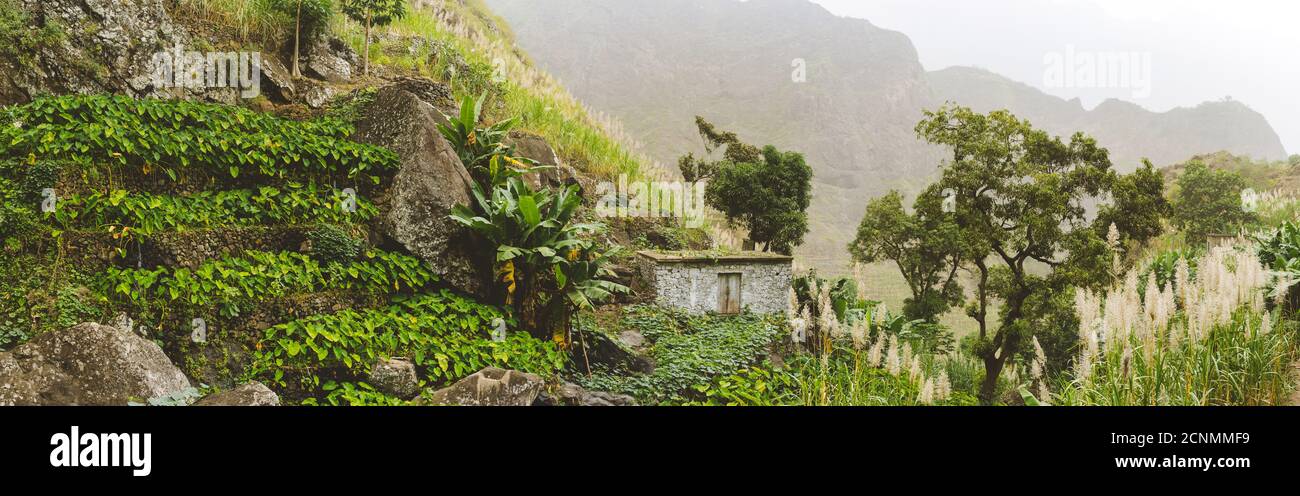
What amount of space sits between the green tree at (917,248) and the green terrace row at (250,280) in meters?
9.77

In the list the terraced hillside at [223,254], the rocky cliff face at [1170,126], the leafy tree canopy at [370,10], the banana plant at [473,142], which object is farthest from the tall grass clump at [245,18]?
the rocky cliff face at [1170,126]

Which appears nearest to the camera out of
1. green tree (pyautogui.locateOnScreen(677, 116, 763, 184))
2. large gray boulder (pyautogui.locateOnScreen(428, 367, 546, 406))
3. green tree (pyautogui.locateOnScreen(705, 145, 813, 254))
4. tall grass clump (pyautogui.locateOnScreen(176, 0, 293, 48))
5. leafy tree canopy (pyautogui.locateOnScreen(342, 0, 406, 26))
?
large gray boulder (pyautogui.locateOnScreen(428, 367, 546, 406))

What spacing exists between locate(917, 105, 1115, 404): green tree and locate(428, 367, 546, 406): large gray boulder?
409 inches

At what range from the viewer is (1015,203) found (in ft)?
40.9

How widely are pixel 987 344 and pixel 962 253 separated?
206 centimetres

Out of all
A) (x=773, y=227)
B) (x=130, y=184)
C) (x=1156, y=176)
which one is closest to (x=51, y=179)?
(x=130, y=184)

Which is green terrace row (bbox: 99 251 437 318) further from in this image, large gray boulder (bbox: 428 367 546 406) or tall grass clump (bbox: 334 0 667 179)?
tall grass clump (bbox: 334 0 667 179)

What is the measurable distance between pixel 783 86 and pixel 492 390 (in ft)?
37.1

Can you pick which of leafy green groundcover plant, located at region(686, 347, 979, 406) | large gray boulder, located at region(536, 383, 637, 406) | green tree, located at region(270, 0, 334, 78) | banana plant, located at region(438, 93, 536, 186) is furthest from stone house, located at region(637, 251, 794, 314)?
Result: green tree, located at region(270, 0, 334, 78)

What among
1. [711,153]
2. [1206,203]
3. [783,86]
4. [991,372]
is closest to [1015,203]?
[991,372]

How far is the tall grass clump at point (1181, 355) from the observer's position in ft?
12.5

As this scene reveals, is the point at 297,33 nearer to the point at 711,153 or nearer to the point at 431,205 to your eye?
the point at 431,205

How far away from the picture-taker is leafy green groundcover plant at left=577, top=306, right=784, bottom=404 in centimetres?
607

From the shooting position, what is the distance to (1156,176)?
11562mm
